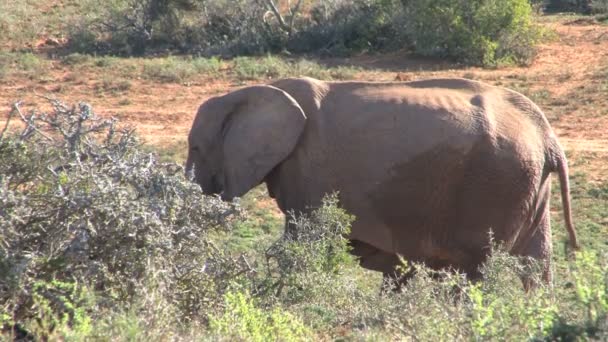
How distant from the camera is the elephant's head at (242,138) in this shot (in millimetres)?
8250

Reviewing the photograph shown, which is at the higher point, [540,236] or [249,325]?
[249,325]

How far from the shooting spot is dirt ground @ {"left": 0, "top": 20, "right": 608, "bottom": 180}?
14.7 m

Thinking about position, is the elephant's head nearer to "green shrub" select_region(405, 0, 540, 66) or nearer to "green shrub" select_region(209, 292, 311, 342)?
"green shrub" select_region(209, 292, 311, 342)

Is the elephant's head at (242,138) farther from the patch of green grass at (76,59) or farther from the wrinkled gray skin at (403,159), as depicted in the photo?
the patch of green grass at (76,59)

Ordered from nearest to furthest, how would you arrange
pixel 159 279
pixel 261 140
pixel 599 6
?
1. pixel 159 279
2. pixel 261 140
3. pixel 599 6

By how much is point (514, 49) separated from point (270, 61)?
4.42 metres

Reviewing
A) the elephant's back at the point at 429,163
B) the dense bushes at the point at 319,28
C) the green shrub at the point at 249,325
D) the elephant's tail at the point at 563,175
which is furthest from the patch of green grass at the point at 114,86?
the green shrub at the point at 249,325

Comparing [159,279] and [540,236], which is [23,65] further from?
[159,279]

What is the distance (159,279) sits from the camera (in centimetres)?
553

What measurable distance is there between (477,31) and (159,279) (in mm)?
15004

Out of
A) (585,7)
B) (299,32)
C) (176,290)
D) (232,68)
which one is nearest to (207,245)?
(176,290)

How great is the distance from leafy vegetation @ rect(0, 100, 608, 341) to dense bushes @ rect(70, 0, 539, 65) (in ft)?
43.9

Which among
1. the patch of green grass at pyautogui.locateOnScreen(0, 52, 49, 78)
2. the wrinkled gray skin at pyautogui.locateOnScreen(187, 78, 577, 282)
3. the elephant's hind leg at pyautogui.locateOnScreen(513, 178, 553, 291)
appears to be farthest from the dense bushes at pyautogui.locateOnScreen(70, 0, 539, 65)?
the wrinkled gray skin at pyautogui.locateOnScreen(187, 78, 577, 282)

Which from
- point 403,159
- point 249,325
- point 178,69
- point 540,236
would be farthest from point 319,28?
point 249,325
